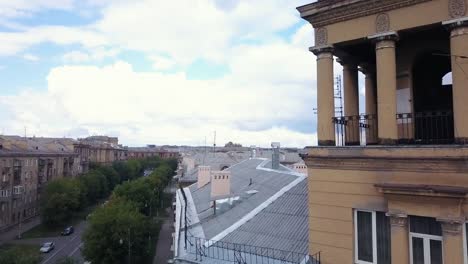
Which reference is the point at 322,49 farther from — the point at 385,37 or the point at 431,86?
the point at 431,86

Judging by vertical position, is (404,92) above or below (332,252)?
above

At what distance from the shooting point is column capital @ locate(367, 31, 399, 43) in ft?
26.6

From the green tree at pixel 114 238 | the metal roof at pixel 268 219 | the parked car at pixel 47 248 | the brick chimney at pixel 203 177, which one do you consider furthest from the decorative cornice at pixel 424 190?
the parked car at pixel 47 248

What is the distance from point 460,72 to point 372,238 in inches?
146

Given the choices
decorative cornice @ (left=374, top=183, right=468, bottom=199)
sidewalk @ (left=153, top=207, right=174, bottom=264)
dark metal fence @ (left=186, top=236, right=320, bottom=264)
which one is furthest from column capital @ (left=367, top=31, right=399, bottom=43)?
sidewalk @ (left=153, top=207, right=174, bottom=264)

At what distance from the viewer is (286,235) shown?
12117 mm

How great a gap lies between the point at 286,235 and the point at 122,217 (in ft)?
88.4

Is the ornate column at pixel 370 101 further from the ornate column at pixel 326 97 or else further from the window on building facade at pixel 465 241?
the window on building facade at pixel 465 241

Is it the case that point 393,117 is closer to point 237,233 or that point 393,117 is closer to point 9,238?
point 237,233

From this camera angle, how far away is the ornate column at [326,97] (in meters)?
9.20

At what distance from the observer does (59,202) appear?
5806 cm

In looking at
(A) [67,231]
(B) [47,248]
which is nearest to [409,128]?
(B) [47,248]

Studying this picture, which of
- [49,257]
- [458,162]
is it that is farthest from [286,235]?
[49,257]

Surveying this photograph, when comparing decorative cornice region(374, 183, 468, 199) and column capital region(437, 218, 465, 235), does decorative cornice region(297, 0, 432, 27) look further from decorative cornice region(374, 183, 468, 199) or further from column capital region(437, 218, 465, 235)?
column capital region(437, 218, 465, 235)
